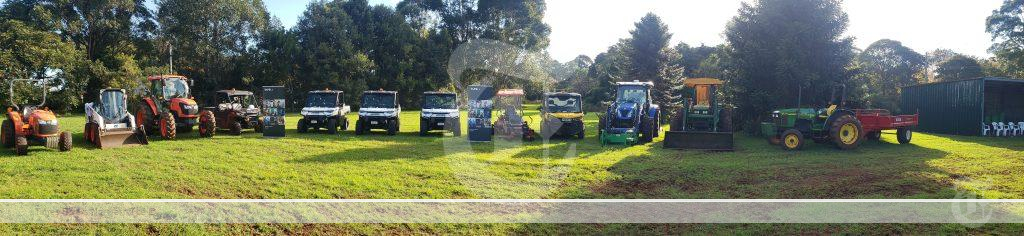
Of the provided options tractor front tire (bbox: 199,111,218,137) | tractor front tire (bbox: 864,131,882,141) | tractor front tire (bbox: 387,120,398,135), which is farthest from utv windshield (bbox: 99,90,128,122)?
tractor front tire (bbox: 864,131,882,141)

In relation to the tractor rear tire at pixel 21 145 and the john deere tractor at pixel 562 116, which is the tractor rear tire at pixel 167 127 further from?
the john deere tractor at pixel 562 116

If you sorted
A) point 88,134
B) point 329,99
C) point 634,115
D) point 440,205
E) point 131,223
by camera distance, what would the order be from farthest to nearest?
point 329,99 < point 634,115 < point 88,134 < point 440,205 < point 131,223

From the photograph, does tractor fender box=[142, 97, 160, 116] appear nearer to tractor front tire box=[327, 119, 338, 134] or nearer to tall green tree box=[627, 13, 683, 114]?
tractor front tire box=[327, 119, 338, 134]

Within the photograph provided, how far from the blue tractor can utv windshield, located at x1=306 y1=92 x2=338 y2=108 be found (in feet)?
28.2

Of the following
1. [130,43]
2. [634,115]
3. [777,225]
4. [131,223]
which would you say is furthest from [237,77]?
[777,225]

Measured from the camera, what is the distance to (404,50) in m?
41.5

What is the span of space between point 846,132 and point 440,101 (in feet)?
37.4

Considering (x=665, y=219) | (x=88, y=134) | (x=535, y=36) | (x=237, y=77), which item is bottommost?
(x=665, y=219)

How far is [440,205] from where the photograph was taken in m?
7.18

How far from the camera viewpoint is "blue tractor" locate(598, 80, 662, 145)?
14625 millimetres

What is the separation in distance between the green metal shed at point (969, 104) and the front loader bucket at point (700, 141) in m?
11.3

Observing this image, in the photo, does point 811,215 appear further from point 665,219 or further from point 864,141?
point 864,141

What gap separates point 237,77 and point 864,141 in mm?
39466

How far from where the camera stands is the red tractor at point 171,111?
14180 millimetres
